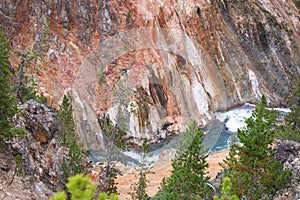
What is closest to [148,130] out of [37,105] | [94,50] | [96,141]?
[96,141]

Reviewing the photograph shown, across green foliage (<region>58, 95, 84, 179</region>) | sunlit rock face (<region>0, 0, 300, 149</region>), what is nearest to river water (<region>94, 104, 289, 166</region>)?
sunlit rock face (<region>0, 0, 300, 149</region>)

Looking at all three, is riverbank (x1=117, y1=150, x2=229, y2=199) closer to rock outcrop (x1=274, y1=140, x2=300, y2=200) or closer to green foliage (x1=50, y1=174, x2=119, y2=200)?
rock outcrop (x1=274, y1=140, x2=300, y2=200)

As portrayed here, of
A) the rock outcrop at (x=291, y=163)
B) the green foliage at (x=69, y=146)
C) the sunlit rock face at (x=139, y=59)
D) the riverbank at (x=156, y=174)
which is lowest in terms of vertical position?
the rock outcrop at (x=291, y=163)

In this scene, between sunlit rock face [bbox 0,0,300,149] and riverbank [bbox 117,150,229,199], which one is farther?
sunlit rock face [bbox 0,0,300,149]

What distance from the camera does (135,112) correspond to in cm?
2889

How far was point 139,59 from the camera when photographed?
32.6 metres

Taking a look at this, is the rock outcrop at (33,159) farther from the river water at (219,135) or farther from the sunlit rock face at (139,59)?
the river water at (219,135)

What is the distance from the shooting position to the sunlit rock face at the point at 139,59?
2942 centimetres

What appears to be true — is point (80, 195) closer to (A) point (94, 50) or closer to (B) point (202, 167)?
(B) point (202, 167)

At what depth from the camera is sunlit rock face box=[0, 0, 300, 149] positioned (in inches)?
1158

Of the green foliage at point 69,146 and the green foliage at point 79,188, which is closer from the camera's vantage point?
the green foliage at point 79,188

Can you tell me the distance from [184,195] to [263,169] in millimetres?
3070

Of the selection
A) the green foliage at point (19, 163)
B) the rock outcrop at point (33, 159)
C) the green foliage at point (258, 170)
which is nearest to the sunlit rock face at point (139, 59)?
the rock outcrop at point (33, 159)

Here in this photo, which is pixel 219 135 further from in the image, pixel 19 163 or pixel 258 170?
pixel 19 163
